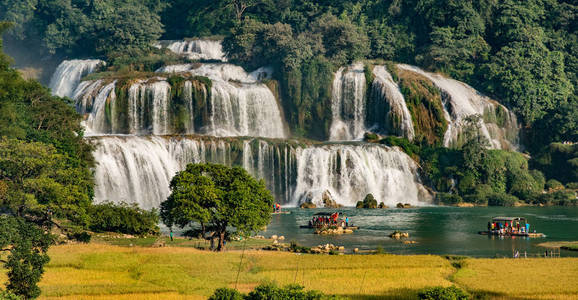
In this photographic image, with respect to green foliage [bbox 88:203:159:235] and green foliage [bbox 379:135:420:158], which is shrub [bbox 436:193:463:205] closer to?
green foliage [bbox 379:135:420:158]

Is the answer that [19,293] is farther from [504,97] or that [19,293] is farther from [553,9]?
[553,9]

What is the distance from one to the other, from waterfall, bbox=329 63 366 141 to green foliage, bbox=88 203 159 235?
59719 millimetres

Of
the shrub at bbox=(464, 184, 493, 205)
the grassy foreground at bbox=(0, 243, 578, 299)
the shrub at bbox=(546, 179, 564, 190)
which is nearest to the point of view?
the grassy foreground at bbox=(0, 243, 578, 299)

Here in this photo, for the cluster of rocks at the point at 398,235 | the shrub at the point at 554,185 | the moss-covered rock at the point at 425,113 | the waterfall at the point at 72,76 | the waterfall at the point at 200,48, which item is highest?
the waterfall at the point at 200,48

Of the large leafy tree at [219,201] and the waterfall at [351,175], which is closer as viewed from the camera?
the large leafy tree at [219,201]

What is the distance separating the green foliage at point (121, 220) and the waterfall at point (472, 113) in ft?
210

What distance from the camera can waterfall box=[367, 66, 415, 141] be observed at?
4537 inches

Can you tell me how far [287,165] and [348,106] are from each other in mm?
23974

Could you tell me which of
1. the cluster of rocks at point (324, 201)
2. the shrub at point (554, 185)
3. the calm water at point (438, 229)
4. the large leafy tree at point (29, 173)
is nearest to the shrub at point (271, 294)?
the large leafy tree at point (29, 173)

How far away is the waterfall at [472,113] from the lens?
117688 mm

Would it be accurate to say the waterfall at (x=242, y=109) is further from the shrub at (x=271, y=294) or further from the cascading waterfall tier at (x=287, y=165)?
the shrub at (x=271, y=294)

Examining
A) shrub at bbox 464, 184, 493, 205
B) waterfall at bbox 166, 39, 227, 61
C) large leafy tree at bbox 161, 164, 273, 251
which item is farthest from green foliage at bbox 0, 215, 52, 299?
waterfall at bbox 166, 39, 227, 61

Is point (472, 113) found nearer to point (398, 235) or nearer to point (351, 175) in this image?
point (351, 175)

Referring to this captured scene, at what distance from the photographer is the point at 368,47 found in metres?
133
